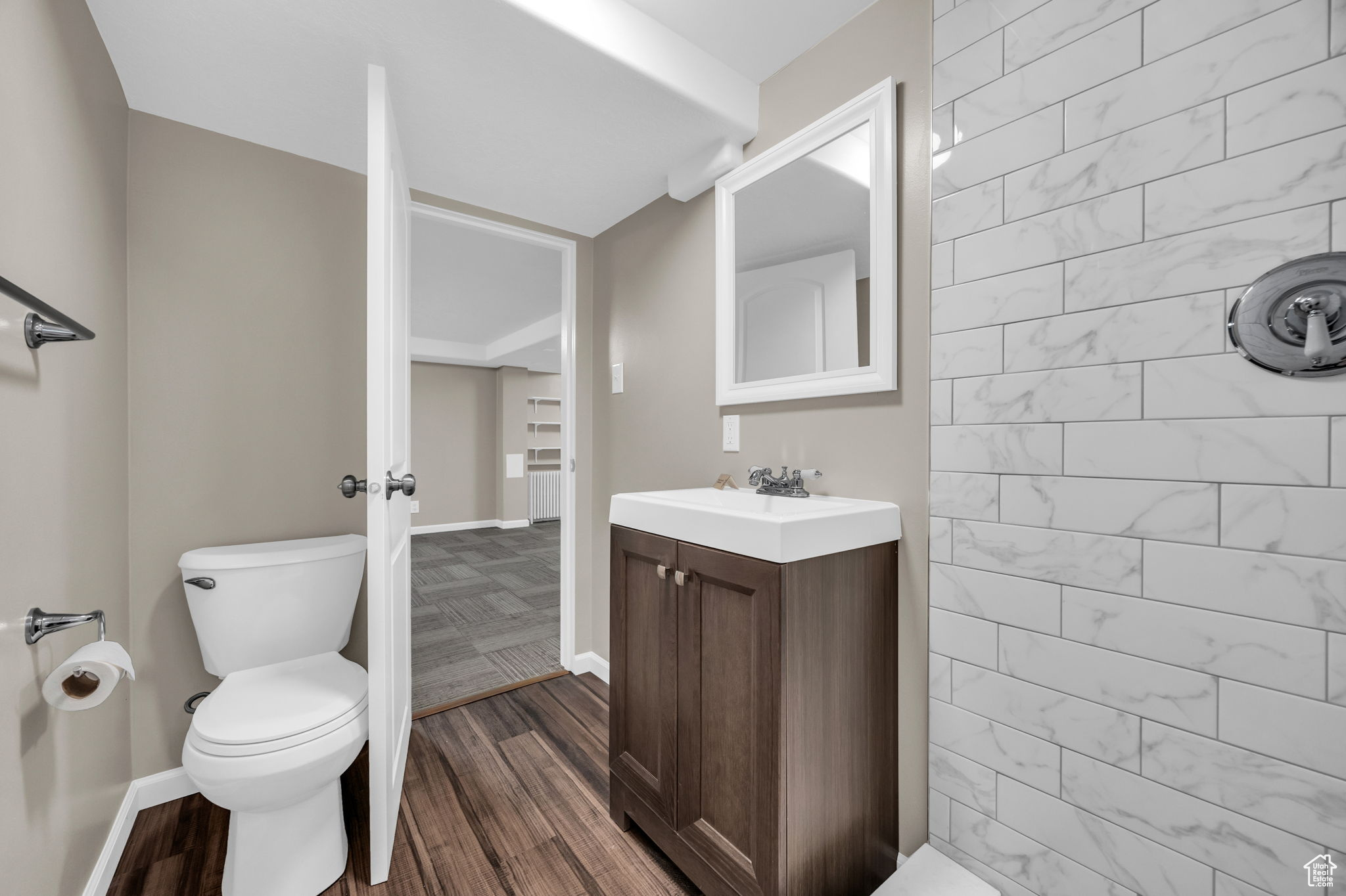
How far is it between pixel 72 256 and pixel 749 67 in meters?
1.81

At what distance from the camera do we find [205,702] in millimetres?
1329

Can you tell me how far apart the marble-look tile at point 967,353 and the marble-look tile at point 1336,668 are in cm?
64

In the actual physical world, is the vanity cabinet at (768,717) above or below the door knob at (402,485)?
below

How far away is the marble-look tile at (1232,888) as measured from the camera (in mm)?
845

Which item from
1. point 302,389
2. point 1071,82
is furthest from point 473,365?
point 1071,82

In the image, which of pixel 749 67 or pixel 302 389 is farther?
pixel 302 389

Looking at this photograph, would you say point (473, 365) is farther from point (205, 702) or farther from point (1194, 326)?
point (1194, 326)

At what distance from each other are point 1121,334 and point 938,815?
113 centimetres

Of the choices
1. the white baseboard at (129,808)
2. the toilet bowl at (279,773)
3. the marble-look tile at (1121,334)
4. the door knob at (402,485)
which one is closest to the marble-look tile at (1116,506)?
the marble-look tile at (1121,334)

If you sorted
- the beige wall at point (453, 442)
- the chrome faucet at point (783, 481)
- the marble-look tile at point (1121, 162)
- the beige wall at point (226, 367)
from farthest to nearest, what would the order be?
the beige wall at point (453, 442), the beige wall at point (226, 367), the chrome faucet at point (783, 481), the marble-look tile at point (1121, 162)

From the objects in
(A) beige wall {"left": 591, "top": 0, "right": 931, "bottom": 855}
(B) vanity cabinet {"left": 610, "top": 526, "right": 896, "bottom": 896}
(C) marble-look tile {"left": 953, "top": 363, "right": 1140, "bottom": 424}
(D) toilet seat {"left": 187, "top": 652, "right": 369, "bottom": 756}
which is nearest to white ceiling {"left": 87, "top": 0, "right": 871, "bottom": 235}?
(A) beige wall {"left": 591, "top": 0, "right": 931, "bottom": 855}

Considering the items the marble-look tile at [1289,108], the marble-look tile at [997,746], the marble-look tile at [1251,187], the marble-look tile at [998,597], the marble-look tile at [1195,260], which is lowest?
the marble-look tile at [997,746]

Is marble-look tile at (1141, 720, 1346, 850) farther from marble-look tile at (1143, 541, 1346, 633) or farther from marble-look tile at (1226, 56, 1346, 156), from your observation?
marble-look tile at (1226, 56, 1346, 156)

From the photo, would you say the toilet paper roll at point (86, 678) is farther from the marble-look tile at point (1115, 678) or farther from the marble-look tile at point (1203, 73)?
the marble-look tile at point (1203, 73)
